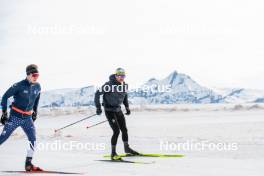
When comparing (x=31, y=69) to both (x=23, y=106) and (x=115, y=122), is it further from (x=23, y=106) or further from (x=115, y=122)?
(x=115, y=122)

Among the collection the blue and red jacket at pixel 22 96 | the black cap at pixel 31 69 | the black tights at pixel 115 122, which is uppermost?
the black cap at pixel 31 69

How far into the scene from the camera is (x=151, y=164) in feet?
25.5

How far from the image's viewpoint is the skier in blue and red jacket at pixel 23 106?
22.7ft

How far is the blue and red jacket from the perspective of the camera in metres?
Answer: 6.89

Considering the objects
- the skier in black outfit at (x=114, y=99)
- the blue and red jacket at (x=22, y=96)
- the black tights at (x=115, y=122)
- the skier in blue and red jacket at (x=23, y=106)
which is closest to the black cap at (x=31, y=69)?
the skier in blue and red jacket at (x=23, y=106)

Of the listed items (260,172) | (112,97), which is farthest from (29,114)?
(260,172)

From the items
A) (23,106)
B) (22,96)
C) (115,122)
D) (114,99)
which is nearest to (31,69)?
(22,96)

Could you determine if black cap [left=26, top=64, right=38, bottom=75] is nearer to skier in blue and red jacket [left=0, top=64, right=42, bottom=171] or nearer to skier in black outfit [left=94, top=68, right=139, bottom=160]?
skier in blue and red jacket [left=0, top=64, right=42, bottom=171]

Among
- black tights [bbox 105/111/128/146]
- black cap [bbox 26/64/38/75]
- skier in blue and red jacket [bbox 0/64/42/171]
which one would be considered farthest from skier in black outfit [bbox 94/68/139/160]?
black cap [bbox 26/64/38/75]

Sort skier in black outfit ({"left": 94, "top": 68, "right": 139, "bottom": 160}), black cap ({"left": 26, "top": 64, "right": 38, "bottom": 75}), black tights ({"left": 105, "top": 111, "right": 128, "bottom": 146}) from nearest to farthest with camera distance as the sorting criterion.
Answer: black cap ({"left": 26, "top": 64, "right": 38, "bottom": 75}) → skier in black outfit ({"left": 94, "top": 68, "right": 139, "bottom": 160}) → black tights ({"left": 105, "top": 111, "right": 128, "bottom": 146})

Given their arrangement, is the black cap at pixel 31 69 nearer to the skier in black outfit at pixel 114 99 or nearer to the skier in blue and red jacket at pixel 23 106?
the skier in blue and red jacket at pixel 23 106

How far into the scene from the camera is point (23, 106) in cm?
704

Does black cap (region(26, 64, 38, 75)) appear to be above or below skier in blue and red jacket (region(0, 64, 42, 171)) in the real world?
above

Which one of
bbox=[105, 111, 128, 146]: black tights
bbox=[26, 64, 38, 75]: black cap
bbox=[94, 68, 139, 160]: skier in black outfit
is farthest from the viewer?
bbox=[105, 111, 128, 146]: black tights
